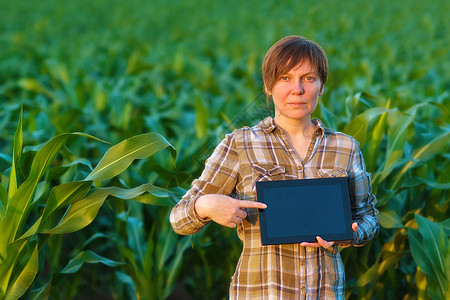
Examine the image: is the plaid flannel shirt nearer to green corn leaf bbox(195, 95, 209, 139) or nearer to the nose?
the nose

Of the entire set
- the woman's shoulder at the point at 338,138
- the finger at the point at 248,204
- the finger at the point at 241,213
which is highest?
the woman's shoulder at the point at 338,138

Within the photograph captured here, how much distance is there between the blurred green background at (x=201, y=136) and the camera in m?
2.76

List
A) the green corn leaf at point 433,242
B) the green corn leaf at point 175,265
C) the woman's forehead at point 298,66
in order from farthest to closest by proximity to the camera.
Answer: the green corn leaf at point 175,265
the green corn leaf at point 433,242
the woman's forehead at point 298,66

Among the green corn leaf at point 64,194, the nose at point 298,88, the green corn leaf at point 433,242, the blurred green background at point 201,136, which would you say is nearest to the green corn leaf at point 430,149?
the blurred green background at point 201,136

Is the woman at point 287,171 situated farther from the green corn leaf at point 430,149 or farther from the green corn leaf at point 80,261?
the green corn leaf at point 430,149

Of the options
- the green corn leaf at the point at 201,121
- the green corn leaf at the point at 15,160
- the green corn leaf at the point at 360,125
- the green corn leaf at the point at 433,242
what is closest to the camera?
the green corn leaf at the point at 15,160

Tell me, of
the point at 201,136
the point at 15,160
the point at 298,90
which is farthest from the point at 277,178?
the point at 201,136

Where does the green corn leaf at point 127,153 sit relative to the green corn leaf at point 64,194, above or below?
above

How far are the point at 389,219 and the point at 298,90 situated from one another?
3.45 feet

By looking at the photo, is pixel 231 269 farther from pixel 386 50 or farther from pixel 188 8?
pixel 188 8

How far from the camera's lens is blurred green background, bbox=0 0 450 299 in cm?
276

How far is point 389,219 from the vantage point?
263 centimetres

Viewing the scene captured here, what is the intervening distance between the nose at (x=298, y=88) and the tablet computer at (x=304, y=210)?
25 centimetres

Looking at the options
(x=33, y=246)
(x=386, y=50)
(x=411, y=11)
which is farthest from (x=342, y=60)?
(x=411, y=11)
